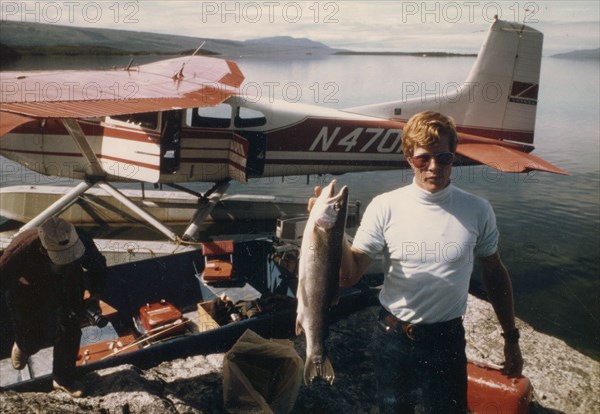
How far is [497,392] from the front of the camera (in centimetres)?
323

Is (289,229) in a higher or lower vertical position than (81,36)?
lower

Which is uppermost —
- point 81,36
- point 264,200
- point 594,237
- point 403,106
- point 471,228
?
point 81,36

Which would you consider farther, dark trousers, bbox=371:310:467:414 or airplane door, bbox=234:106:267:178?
airplane door, bbox=234:106:267:178

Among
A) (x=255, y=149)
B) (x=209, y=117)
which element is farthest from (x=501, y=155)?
(x=209, y=117)

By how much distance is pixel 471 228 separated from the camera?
2145 millimetres

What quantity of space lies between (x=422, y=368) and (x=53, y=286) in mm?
2536

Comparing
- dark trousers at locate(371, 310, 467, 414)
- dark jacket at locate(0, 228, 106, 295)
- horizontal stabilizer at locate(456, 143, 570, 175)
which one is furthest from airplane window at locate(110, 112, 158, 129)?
dark trousers at locate(371, 310, 467, 414)

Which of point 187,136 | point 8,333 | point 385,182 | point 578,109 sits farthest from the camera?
point 578,109

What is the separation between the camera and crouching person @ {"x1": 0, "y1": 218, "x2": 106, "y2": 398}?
2967 millimetres

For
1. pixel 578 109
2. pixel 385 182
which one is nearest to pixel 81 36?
pixel 578 109

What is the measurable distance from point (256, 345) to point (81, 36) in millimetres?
209488

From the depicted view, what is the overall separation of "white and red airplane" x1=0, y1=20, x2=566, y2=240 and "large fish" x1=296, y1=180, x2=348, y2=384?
4.37m

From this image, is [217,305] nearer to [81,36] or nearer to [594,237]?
[594,237]

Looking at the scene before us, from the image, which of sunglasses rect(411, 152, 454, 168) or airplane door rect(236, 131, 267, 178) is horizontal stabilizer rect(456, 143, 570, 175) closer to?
airplane door rect(236, 131, 267, 178)
